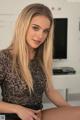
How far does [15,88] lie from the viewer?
1.60 m

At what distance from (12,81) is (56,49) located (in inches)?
44.2

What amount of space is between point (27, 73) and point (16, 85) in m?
0.09

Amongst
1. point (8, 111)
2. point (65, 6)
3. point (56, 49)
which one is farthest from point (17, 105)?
point (65, 6)

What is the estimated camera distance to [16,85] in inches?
63.0

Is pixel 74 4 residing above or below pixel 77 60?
above

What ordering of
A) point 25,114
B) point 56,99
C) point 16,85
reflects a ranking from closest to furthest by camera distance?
A: point 25,114
point 16,85
point 56,99

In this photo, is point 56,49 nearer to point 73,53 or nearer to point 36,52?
point 73,53

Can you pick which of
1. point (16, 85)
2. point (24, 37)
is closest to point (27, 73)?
point (16, 85)

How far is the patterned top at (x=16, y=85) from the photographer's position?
1.60 metres

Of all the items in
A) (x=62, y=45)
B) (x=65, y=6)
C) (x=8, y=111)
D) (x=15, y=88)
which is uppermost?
(x=65, y=6)

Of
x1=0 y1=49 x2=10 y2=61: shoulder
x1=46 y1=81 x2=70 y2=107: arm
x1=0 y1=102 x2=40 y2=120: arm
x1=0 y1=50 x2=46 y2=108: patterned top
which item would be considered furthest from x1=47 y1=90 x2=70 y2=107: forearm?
x1=0 y1=49 x2=10 y2=61: shoulder

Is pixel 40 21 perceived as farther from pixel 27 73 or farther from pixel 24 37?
pixel 27 73

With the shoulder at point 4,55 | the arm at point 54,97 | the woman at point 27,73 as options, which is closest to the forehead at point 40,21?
the woman at point 27,73

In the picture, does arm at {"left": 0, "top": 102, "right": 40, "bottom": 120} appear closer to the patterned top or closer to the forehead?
the patterned top
